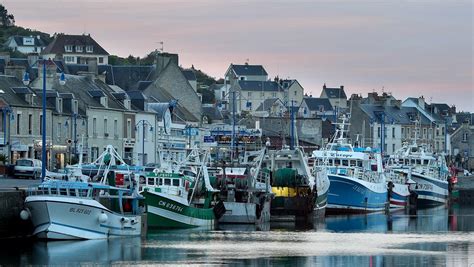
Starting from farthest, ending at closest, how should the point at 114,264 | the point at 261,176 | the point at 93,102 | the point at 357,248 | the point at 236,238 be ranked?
1. the point at 93,102
2. the point at 261,176
3. the point at 236,238
4. the point at 357,248
5. the point at 114,264

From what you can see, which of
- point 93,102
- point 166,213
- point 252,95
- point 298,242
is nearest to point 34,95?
point 93,102

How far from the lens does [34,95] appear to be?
84500 mm

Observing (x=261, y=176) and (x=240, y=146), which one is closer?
(x=261, y=176)

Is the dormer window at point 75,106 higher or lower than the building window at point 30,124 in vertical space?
higher

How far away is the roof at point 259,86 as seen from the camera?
18500cm

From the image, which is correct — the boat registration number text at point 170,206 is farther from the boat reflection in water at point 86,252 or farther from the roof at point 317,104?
the roof at point 317,104

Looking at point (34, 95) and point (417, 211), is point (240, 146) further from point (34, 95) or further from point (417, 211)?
point (34, 95)

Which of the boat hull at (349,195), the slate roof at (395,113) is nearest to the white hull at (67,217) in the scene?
the boat hull at (349,195)

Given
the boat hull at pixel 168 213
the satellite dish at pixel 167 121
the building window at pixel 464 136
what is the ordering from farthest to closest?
the building window at pixel 464 136 → the satellite dish at pixel 167 121 → the boat hull at pixel 168 213

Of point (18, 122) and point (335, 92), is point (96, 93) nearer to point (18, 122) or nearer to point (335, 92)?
point (18, 122)

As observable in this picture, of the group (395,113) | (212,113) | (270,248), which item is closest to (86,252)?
(270,248)

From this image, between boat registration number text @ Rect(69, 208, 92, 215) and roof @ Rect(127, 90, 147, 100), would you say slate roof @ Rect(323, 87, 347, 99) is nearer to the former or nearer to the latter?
roof @ Rect(127, 90, 147, 100)

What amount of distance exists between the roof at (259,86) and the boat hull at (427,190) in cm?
7930

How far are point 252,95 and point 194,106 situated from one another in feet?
210
